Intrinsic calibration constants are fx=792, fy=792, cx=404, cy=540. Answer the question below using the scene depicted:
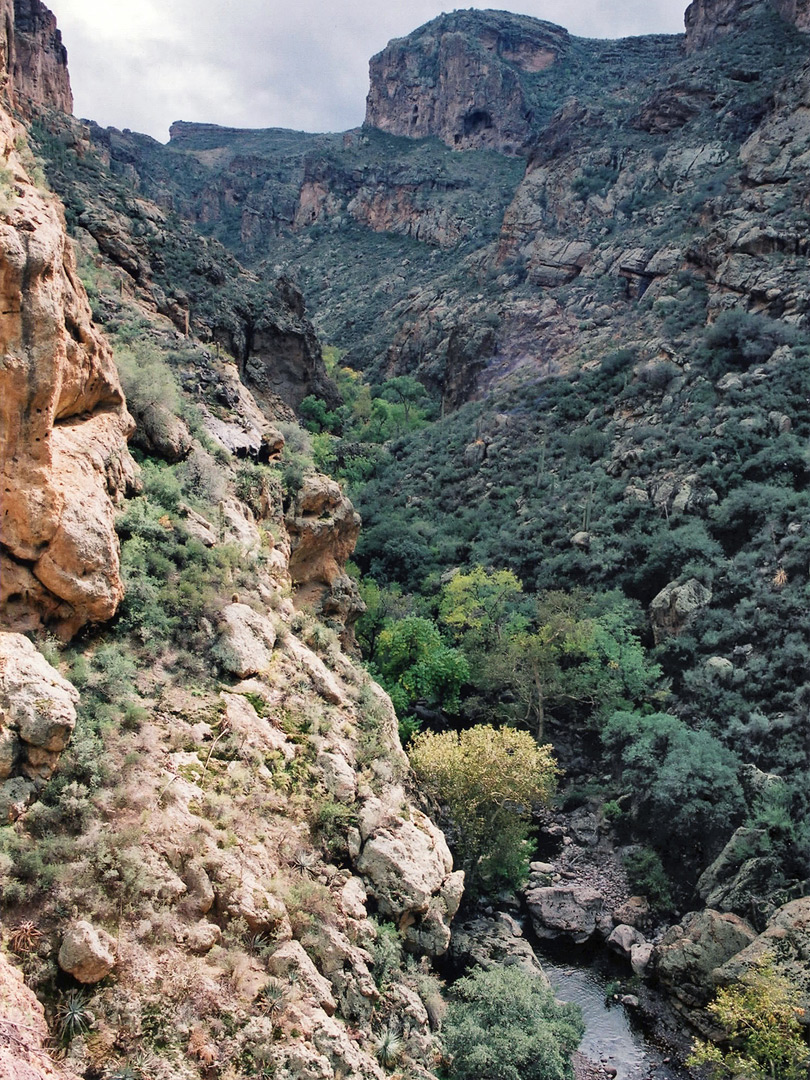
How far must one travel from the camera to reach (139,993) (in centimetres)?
961

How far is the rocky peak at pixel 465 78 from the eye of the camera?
307ft

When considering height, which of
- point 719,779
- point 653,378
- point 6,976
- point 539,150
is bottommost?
point 719,779

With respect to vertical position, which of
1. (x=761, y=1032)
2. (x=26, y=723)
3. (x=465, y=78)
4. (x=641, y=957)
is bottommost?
(x=641, y=957)

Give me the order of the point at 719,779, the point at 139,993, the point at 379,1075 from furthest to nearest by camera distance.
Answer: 1. the point at 719,779
2. the point at 379,1075
3. the point at 139,993

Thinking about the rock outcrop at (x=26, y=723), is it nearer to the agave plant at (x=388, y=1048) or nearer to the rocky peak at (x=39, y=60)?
the agave plant at (x=388, y=1048)

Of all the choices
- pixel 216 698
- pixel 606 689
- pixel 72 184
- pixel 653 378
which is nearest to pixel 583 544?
pixel 606 689

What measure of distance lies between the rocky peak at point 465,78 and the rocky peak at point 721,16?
22.7m

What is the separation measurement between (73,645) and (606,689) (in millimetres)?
20753

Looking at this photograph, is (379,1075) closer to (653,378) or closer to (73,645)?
(73,645)

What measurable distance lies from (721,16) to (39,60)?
5834 cm

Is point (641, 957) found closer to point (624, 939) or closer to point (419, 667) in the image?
point (624, 939)

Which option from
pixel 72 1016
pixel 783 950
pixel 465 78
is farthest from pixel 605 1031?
pixel 465 78

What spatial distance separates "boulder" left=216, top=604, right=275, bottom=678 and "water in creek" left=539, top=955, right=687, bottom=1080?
12072mm

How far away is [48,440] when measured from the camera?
1184 centimetres
